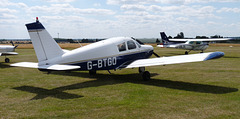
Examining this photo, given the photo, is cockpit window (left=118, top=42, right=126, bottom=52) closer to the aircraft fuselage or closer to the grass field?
the aircraft fuselage

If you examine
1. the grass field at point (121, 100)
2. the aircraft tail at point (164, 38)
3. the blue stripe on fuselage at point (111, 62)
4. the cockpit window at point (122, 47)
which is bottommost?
the grass field at point (121, 100)

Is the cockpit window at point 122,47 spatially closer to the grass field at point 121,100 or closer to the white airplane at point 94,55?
the white airplane at point 94,55

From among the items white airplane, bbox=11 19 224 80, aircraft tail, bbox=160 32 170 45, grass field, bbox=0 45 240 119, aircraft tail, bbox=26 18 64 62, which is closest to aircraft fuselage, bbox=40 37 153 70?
white airplane, bbox=11 19 224 80

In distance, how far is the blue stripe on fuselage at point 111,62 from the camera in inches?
404

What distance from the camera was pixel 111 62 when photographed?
11.2 m

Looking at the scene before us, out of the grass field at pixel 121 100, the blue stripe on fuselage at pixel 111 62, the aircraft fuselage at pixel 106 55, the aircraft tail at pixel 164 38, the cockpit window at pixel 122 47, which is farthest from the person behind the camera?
the aircraft tail at pixel 164 38

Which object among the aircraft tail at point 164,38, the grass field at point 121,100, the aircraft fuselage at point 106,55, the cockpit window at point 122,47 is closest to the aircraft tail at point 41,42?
the aircraft fuselage at point 106,55

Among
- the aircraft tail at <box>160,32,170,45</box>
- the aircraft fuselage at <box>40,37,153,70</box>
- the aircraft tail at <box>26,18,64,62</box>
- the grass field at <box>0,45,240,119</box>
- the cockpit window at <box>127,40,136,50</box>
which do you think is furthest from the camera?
the aircraft tail at <box>160,32,170,45</box>

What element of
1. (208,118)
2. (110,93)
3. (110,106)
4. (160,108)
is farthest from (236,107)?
(110,93)

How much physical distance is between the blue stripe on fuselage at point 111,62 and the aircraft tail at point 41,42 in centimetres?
131

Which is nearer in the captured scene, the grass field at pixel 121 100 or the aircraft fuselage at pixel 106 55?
the grass field at pixel 121 100

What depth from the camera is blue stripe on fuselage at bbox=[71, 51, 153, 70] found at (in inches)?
404

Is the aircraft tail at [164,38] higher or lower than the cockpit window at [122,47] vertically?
higher

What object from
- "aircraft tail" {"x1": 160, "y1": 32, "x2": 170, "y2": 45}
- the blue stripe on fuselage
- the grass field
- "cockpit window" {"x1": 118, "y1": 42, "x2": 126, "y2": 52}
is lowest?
the grass field
